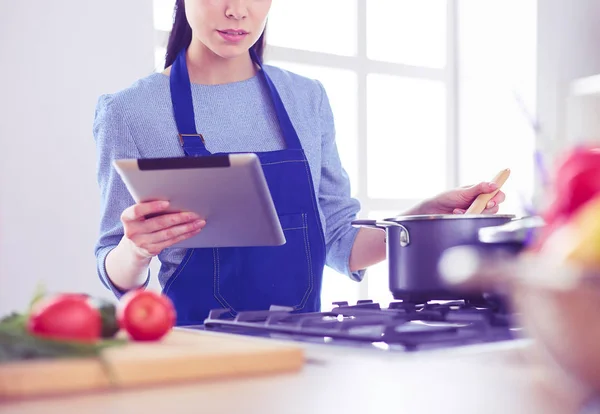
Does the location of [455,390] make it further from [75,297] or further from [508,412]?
[75,297]

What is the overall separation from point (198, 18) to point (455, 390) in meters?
1.30

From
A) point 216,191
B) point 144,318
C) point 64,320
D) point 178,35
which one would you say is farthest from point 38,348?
point 178,35

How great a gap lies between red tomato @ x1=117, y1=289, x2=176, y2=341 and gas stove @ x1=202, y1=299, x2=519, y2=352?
0.16 m

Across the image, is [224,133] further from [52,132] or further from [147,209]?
[52,132]

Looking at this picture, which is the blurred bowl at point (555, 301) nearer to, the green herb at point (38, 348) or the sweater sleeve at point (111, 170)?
the green herb at point (38, 348)

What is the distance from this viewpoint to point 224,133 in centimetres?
185

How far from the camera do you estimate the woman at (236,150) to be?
5.53 feet

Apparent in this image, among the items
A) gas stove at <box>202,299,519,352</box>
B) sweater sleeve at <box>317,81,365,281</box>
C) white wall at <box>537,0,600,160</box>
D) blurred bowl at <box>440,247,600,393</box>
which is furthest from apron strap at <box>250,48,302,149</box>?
white wall at <box>537,0,600,160</box>

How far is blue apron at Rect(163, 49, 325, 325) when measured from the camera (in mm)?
1686

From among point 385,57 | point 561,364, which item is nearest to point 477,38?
point 385,57

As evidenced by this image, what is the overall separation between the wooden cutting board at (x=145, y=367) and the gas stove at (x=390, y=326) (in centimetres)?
13

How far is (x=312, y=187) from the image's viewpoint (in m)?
1.83

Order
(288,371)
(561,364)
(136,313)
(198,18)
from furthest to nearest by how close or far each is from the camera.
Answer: (198,18), (136,313), (288,371), (561,364)

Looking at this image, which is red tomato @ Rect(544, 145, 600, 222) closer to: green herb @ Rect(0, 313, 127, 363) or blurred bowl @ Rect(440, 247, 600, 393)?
blurred bowl @ Rect(440, 247, 600, 393)
